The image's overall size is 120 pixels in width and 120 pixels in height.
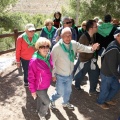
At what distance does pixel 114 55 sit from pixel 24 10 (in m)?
48.2

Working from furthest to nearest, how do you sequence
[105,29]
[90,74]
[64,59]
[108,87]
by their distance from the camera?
[90,74]
[105,29]
[108,87]
[64,59]

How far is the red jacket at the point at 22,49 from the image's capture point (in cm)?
512

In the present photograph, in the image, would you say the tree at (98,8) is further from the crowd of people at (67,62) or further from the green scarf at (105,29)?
the green scarf at (105,29)

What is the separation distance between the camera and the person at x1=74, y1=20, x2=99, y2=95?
15.5 feet

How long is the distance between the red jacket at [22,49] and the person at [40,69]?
1.44m

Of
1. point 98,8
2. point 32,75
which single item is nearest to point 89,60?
point 32,75

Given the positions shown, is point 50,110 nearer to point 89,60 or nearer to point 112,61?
point 89,60

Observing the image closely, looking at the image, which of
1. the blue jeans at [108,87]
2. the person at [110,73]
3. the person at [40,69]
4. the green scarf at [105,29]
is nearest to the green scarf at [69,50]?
the person at [40,69]

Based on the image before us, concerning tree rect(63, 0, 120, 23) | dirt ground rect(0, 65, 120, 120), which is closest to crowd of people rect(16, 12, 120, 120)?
dirt ground rect(0, 65, 120, 120)

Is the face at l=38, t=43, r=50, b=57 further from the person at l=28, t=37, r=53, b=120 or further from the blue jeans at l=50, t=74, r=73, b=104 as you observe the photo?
the blue jeans at l=50, t=74, r=73, b=104

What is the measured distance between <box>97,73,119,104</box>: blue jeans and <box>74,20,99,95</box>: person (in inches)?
21.6

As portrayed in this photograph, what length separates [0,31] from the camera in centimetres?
1404

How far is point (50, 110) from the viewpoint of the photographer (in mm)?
4684

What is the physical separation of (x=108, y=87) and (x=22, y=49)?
6.91 feet
